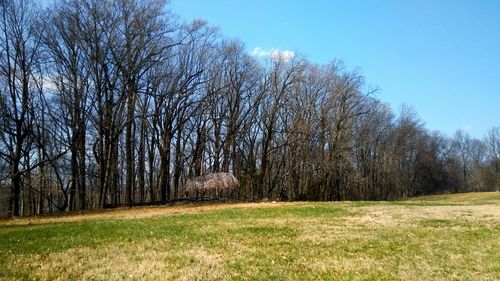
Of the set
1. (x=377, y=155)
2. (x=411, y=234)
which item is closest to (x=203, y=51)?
(x=411, y=234)

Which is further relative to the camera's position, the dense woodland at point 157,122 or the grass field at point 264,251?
the dense woodland at point 157,122

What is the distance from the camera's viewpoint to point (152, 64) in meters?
30.7

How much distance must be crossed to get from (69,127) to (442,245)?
30679 mm

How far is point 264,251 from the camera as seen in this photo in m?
9.12

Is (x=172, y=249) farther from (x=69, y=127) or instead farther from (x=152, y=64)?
(x=69, y=127)

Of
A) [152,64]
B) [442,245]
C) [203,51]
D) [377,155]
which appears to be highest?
[203,51]

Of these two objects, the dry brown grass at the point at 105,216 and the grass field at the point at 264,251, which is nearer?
the grass field at the point at 264,251

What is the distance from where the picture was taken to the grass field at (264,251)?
723 cm

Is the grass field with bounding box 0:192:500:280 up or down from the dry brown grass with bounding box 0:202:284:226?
down

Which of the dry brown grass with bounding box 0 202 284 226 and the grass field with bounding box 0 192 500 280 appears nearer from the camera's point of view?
the grass field with bounding box 0 192 500 280

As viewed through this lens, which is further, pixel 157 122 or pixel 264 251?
pixel 157 122

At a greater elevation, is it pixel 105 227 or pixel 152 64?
pixel 152 64

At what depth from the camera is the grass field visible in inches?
285

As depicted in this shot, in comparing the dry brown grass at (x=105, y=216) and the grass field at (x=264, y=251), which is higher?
the dry brown grass at (x=105, y=216)
